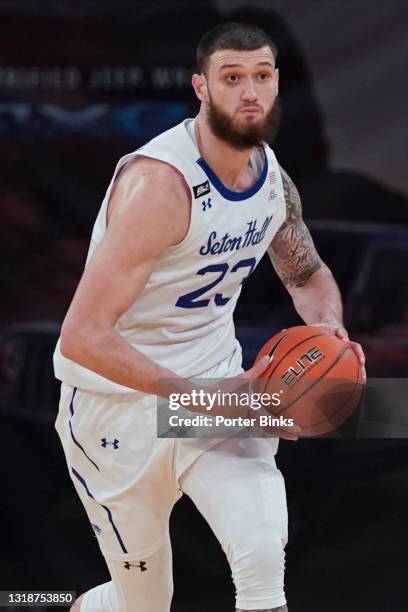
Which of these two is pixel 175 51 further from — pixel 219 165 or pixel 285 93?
pixel 219 165

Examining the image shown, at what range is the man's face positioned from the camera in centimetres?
372

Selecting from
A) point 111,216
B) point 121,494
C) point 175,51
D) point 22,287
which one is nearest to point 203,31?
point 175,51

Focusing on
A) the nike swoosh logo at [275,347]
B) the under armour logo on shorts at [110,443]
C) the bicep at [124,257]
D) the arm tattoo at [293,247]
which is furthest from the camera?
the arm tattoo at [293,247]

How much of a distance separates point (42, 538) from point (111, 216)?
1.97 meters

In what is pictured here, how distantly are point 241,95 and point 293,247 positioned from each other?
0.68m

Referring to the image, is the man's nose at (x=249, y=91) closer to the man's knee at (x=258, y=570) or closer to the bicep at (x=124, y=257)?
the bicep at (x=124, y=257)

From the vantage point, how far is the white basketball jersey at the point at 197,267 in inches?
147

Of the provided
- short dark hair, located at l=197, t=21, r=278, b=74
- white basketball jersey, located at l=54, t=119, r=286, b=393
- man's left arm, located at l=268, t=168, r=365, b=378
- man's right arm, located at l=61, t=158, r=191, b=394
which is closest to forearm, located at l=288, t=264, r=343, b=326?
man's left arm, located at l=268, t=168, r=365, b=378

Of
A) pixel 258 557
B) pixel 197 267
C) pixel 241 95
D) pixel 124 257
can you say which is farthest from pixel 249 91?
pixel 258 557

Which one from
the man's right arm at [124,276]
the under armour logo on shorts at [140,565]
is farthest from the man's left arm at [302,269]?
the under armour logo on shorts at [140,565]

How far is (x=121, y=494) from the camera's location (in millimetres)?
3936

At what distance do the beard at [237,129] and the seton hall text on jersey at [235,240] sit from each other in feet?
0.82

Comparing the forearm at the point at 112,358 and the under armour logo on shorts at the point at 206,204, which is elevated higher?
the under armour logo on shorts at the point at 206,204

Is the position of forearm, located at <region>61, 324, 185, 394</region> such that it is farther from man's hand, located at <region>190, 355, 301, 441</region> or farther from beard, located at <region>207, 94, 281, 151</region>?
beard, located at <region>207, 94, 281, 151</region>
